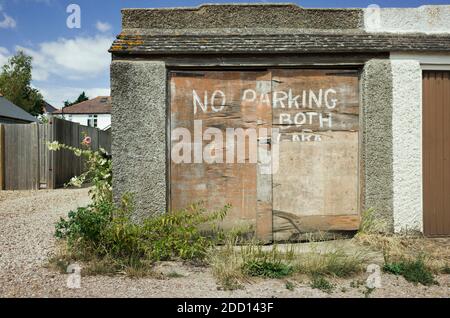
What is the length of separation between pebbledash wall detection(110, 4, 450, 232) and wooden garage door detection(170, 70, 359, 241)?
19 cm

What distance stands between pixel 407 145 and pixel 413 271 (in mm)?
1945

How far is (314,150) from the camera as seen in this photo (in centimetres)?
468

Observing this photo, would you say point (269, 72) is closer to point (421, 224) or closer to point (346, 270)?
point (346, 270)

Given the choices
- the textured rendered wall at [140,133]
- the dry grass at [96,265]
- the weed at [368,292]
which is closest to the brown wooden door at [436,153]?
the weed at [368,292]

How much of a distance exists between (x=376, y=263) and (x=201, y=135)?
2848mm

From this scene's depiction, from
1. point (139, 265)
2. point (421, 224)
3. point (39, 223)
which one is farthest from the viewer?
point (39, 223)

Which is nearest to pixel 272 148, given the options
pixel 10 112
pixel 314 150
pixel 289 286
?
pixel 314 150

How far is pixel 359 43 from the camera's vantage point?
466 cm

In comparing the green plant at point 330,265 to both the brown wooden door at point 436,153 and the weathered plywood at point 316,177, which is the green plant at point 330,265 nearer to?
the weathered plywood at point 316,177

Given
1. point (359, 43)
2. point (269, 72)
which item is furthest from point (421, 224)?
point (269, 72)

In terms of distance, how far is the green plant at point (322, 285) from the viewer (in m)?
3.27

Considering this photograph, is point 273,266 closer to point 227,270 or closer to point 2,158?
point 227,270

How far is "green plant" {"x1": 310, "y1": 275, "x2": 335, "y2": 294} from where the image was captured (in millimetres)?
3269

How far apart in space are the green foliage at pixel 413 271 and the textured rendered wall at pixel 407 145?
3.25 ft
